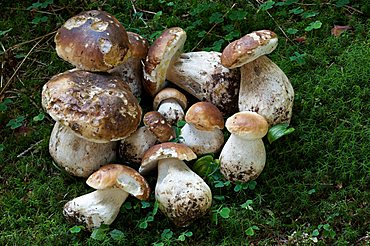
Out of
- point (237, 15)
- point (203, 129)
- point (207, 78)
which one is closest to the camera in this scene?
point (203, 129)

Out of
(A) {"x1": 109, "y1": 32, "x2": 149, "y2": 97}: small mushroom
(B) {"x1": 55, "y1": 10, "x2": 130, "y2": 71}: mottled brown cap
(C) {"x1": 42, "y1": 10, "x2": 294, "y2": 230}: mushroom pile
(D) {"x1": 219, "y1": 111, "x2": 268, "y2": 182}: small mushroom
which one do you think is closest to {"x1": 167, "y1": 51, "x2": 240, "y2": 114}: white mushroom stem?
(C) {"x1": 42, "y1": 10, "x2": 294, "y2": 230}: mushroom pile

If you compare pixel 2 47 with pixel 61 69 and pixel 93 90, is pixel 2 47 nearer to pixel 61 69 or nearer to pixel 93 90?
pixel 61 69

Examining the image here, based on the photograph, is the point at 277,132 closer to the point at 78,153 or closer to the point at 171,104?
the point at 171,104

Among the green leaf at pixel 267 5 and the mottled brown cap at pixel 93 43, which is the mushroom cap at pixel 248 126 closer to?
the mottled brown cap at pixel 93 43

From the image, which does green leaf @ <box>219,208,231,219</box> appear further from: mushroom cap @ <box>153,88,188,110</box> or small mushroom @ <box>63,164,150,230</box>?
mushroom cap @ <box>153,88,188,110</box>

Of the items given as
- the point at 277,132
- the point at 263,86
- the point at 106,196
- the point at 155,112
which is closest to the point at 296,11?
the point at 263,86

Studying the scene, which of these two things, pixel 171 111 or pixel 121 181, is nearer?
pixel 121 181

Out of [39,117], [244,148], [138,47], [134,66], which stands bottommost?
[39,117]

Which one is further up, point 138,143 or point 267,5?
point 267,5
